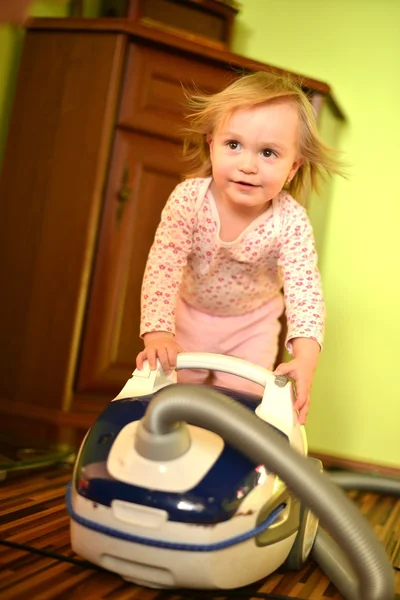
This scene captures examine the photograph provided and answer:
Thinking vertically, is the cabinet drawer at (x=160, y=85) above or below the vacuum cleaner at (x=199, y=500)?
above

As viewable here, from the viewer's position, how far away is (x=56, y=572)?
0.66 m

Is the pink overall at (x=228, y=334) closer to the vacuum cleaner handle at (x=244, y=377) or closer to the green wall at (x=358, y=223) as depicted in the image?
the vacuum cleaner handle at (x=244, y=377)

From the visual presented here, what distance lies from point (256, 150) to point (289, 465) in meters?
0.52

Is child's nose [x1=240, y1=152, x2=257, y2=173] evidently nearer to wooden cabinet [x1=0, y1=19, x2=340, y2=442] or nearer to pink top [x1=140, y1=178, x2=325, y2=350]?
pink top [x1=140, y1=178, x2=325, y2=350]

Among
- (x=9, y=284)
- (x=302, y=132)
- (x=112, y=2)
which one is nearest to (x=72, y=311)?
(x=9, y=284)

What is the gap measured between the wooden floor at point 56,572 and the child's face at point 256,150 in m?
0.50

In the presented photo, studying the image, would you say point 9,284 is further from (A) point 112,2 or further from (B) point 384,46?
(B) point 384,46

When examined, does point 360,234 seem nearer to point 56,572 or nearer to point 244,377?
point 244,377

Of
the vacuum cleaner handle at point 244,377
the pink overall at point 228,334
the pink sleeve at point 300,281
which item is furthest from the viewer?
the pink overall at point 228,334

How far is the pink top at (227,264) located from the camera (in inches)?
37.7

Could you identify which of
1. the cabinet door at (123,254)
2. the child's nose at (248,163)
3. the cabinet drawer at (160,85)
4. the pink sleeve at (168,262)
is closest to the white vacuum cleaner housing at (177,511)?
the pink sleeve at (168,262)

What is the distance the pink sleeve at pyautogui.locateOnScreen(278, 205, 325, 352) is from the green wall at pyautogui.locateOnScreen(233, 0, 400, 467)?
0.64 m

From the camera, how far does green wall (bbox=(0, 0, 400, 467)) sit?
1.69 metres

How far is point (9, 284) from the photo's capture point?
5.10 feet
